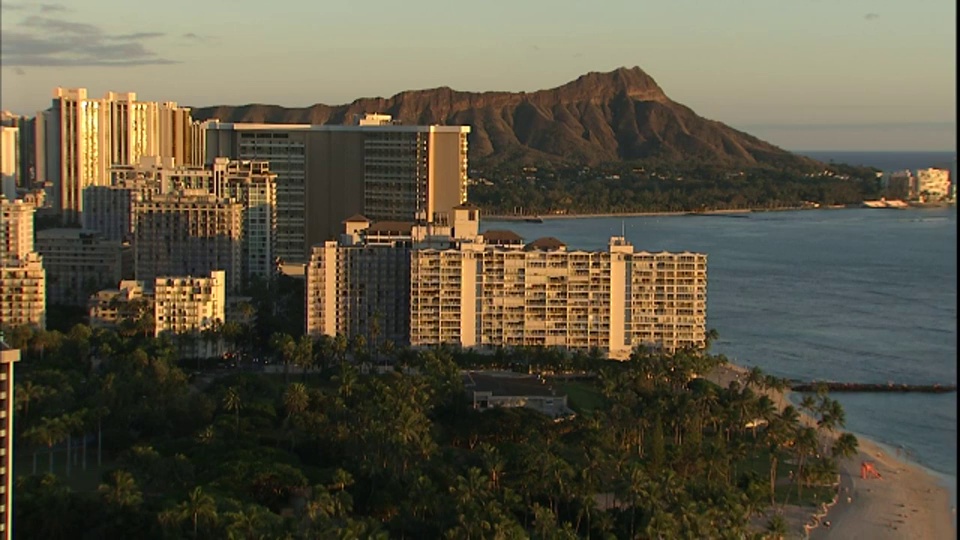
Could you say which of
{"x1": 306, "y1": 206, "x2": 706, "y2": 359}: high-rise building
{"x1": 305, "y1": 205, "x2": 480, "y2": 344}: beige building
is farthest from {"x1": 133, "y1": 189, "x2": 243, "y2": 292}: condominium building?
{"x1": 306, "y1": 206, "x2": 706, "y2": 359}: high-rise building

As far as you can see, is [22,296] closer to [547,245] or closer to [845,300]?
[547,245]

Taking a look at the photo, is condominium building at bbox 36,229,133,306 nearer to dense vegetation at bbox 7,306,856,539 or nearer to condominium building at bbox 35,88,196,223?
dense vegetation at bbox 7,306,856,539

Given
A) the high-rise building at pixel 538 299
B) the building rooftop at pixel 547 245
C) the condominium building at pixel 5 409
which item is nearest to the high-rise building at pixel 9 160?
the high-rise building at pixel 538 299

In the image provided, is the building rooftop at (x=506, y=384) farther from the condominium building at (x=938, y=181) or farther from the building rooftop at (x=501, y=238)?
the condominium building at (x=938, y=181)

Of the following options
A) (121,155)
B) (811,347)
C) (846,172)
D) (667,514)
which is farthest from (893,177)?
(667,514)

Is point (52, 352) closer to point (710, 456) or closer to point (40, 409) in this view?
point (40, 409)

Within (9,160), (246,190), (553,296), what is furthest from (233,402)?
(9,160)
